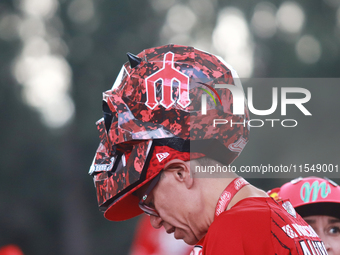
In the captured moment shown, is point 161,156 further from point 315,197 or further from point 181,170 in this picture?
point 315,197

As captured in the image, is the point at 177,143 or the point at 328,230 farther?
the point at 328,230

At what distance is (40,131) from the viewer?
16.4 meters

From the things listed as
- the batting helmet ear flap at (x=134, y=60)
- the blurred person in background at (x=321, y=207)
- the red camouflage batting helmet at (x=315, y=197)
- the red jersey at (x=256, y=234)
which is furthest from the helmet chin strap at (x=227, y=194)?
the red camouflage batting helmet at (x=315, y=197)

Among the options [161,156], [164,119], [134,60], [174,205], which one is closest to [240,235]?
[174,205]

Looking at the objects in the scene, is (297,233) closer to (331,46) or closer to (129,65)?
(129,65)

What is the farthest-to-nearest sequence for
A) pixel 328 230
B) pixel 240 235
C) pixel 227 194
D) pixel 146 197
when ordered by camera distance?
pixel 328 230
pixel 146 197
pixel 227 194
pixel 240 235

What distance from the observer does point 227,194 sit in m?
2.09

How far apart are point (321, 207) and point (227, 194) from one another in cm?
205

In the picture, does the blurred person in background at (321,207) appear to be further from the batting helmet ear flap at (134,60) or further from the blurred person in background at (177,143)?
the batting helmet ear flap at (134,60)

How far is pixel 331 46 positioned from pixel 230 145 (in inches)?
634

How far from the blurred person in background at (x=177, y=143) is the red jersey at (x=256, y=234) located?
0.12 meters

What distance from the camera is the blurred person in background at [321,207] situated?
3.60 meters

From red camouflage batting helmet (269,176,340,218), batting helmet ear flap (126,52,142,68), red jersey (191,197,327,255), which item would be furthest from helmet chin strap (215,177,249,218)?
red camouflage batting helmet (269,176,340,218)

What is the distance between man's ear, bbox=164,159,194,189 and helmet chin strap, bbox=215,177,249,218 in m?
0.18
